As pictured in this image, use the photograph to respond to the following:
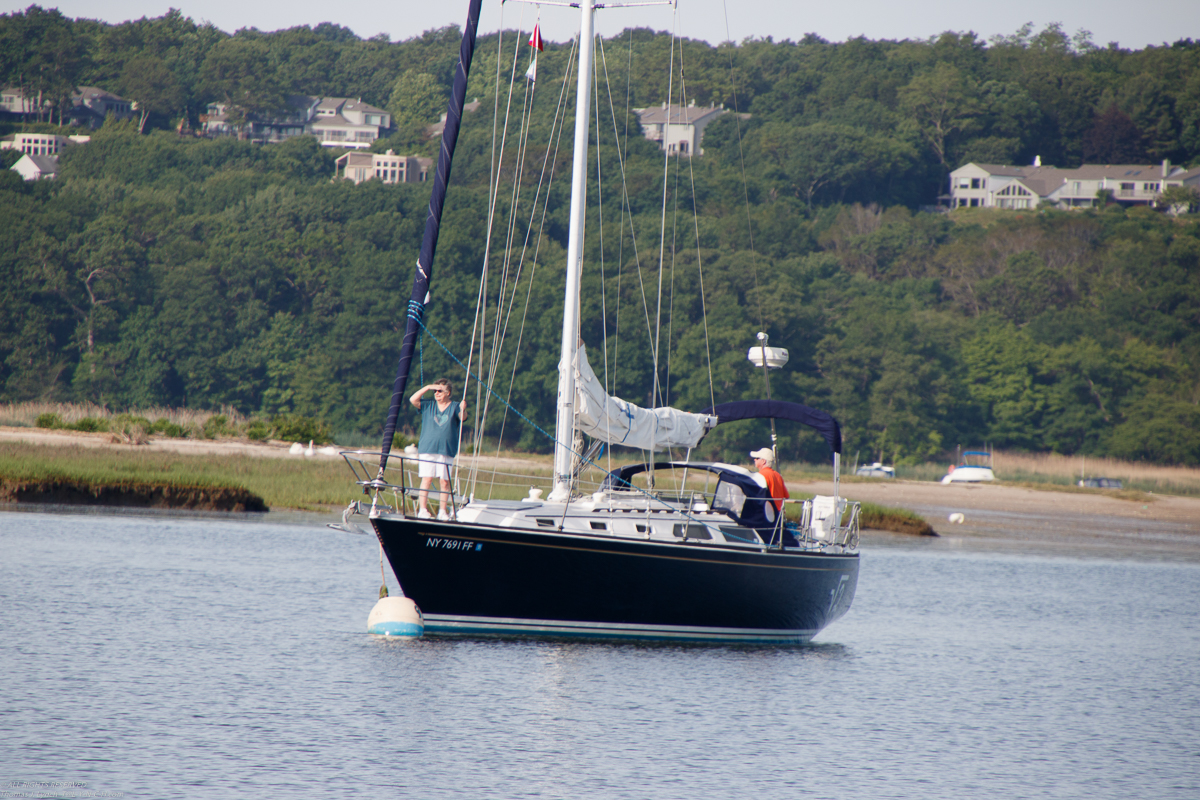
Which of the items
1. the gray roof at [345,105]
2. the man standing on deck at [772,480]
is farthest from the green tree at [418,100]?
the man standing on deck at [772,480]

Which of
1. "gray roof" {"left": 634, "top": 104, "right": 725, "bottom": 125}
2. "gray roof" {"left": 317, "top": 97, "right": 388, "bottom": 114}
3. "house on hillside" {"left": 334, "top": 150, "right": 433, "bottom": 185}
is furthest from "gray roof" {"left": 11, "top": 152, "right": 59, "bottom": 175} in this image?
"gray roof" {"left": 634, "top": 104, "right": 725, "bottom": 125}

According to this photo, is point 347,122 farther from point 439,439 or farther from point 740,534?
point 439,439

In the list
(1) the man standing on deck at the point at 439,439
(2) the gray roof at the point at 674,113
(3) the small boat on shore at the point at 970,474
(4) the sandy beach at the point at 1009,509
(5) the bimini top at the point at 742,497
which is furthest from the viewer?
(2) the gray roof at the point at 674,113

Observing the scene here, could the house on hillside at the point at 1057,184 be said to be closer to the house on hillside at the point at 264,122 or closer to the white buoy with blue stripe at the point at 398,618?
the house on hillside at the point at 264,122

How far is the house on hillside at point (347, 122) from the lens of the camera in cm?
15025

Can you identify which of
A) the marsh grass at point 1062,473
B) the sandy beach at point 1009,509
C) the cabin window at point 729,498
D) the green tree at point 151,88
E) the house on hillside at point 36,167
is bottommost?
the marsh grass at point 1062,473

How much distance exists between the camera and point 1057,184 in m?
133

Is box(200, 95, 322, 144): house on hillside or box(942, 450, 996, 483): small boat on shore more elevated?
box(200, 95, 322, 144): house on hillside

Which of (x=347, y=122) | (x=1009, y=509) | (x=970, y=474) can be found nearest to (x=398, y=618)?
(x=1009, y=509)

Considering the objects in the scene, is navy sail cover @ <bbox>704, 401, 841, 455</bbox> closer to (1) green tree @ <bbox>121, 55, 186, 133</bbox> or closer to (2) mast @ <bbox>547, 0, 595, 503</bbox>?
(2) mast @ <bbox>547, 0, 595, 503</bbox>

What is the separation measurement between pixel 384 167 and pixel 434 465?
107969 millimetres

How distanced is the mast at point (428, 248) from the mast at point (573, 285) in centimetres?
147

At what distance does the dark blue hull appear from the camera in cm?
1598

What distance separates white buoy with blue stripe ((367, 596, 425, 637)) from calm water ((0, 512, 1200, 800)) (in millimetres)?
259
